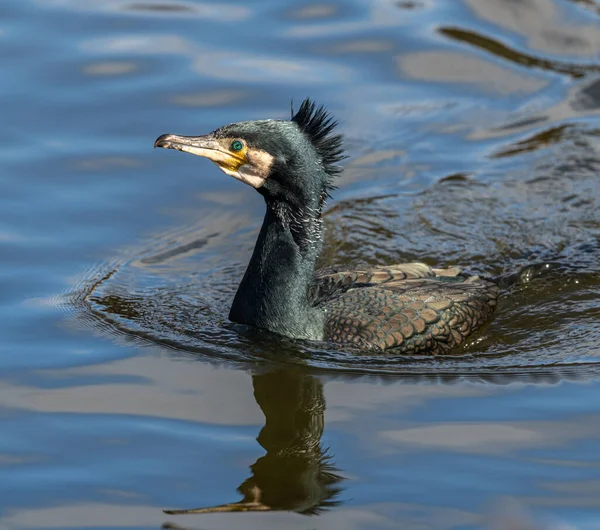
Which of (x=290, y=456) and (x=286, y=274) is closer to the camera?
(x=290, y=456)

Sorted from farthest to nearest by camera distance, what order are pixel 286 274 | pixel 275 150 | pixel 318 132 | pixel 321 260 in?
1. pixel 321 260
2. pixel 286 274
3. pixel 318 132
4. pixel 275 150

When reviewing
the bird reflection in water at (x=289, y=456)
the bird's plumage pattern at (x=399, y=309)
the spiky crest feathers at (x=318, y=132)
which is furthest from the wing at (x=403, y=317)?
the spiky crest feathers at (x=318, y=132)

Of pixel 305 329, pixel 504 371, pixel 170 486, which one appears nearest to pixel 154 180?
pixel 305 329

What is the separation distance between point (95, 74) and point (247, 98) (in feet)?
6.16

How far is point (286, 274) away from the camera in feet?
27.4

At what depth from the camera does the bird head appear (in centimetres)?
798

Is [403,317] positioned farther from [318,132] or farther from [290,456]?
[290,456]

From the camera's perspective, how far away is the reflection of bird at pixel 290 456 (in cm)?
639

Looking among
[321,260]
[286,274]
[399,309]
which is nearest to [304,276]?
[286,274]

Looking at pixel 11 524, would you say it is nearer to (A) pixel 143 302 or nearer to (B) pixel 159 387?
(B) pixel 159 387

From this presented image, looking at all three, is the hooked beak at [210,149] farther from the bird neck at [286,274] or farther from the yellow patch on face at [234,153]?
the bird neck at [286,274]

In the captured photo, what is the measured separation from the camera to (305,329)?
8.36m

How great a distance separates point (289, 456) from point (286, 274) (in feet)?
5.80

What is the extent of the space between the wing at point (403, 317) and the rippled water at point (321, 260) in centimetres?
17
